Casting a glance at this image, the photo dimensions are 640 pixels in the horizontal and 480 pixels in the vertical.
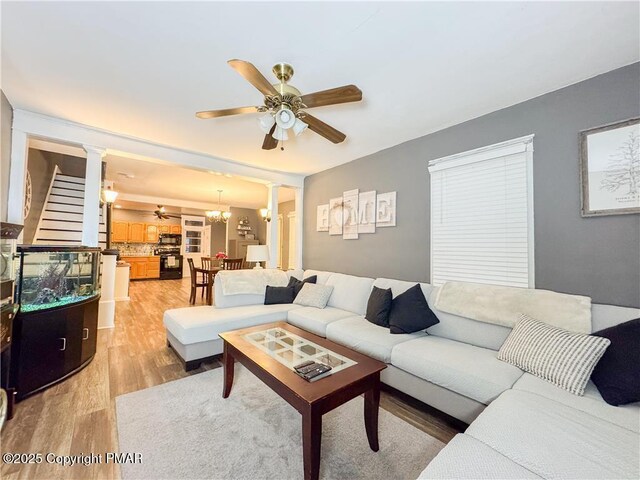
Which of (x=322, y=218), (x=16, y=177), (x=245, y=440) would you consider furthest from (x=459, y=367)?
(x=16, y=177)

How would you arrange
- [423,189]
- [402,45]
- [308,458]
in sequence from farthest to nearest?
[423,189] → [402,45] → [308,458]

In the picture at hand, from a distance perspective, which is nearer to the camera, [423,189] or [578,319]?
[578,319]

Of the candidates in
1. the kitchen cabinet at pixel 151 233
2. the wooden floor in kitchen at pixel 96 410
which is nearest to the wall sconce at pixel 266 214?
the wooden floor in kitchen at pixel 96 410

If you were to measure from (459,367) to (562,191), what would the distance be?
5.61ft

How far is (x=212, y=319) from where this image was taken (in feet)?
9.02

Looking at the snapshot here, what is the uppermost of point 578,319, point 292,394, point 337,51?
point 337,51

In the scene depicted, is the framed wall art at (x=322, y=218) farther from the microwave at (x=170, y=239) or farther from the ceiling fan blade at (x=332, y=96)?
the microwave at (x=170, y=239)

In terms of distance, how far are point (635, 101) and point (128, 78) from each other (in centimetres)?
385

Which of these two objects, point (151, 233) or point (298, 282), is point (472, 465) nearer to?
point (298, 282)

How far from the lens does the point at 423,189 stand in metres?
3.19

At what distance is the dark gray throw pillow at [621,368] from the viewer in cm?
136

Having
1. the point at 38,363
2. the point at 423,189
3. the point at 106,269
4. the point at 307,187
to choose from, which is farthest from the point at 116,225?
the point at 423,189

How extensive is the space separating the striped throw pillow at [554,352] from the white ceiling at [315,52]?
1889 millimetres

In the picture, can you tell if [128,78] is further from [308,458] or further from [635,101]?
[635,101]
